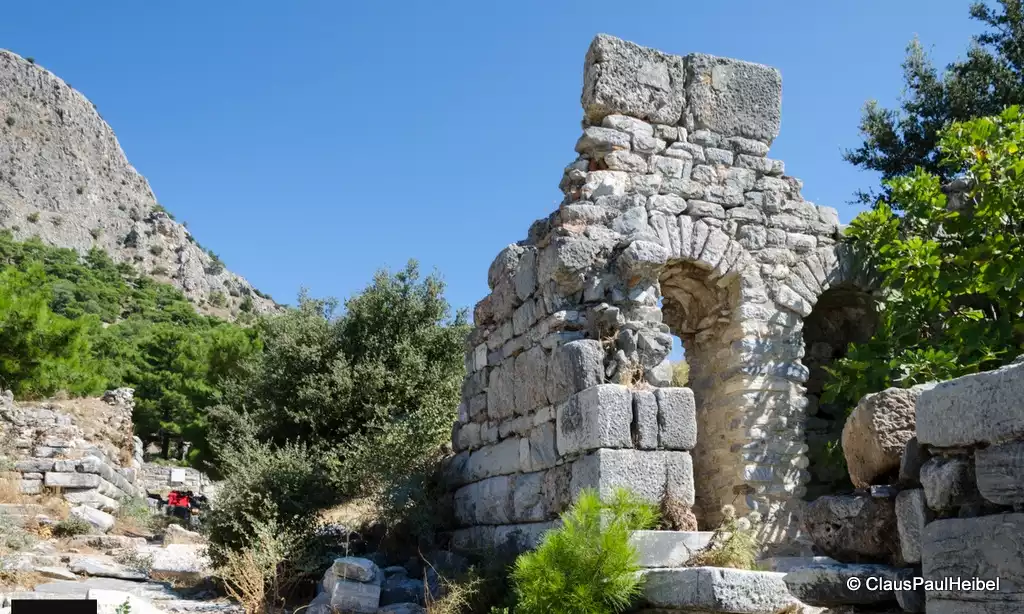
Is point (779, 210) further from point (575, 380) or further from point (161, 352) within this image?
point (161, 352)

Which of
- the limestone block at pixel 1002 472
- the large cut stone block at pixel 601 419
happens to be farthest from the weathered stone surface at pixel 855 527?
the large cut stone block at pixel 601 419

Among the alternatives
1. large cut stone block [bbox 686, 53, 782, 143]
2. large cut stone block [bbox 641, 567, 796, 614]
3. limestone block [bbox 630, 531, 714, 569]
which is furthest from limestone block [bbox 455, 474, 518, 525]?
large cut stone block [bbox 686, 53, 782, 143]

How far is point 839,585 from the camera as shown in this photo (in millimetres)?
3387

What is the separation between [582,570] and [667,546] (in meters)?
0.96

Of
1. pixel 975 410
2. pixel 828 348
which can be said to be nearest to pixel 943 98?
pixel 828 348

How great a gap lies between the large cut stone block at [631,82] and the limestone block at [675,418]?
9.05ft

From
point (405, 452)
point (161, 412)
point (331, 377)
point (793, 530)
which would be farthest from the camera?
point (161, 412)

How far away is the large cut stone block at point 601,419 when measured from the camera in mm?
5512

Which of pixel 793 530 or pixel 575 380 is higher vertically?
pixel 575 380

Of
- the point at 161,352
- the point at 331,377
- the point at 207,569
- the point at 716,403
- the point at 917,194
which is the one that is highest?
the point at 161,352

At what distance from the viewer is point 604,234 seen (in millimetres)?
6508

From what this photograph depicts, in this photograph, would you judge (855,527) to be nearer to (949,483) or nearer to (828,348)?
(949,483)

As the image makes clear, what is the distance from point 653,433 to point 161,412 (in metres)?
25.3

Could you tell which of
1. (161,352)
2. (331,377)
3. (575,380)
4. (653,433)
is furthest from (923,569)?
(161,352)
